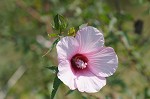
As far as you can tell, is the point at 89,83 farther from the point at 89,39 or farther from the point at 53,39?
the point at 53,39

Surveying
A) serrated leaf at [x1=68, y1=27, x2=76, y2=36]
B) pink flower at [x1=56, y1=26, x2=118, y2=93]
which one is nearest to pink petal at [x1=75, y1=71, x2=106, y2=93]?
pink flower at [x1=56, y1=26, x2=118, y2=93]

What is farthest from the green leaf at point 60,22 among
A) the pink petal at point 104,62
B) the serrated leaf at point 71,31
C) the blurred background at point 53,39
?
the blurred background at point 53,39

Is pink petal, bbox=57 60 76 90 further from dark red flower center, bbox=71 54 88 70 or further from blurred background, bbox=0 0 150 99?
blurred background, bbox=0 0 150 99

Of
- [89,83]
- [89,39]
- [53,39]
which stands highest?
[89,39]

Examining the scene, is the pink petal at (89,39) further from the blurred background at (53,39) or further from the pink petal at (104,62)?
the blurred background at (53,39)

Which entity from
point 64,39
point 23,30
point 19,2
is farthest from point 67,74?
point 23,30

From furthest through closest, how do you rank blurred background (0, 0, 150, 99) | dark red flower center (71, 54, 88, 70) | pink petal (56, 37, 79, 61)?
blurred background (0, 0, 150, 99) < dark red flower center (71, 54, 88, 70) < pink petal (56, 37, 79, 61)

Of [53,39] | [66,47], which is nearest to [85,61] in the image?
[66,47]
